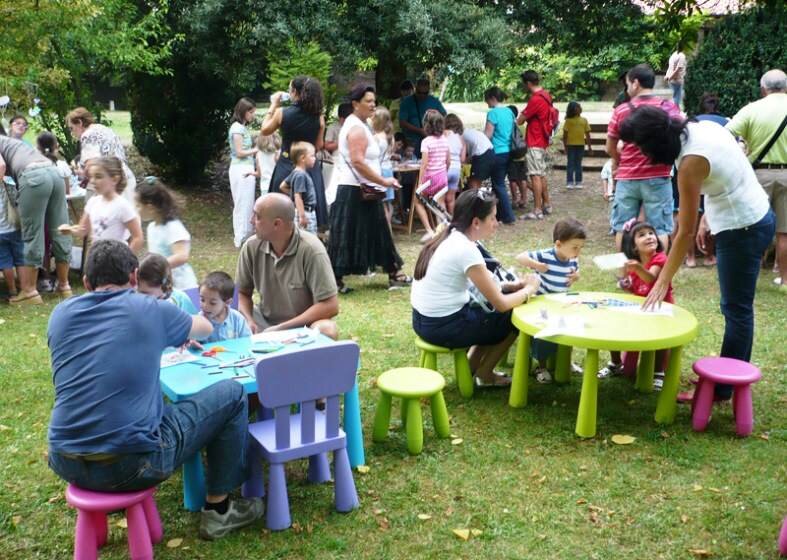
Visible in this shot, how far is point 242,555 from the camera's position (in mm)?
3488

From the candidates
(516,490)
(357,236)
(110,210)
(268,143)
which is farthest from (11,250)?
(516,490)

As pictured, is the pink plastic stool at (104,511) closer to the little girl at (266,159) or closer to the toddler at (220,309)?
the toddler at (220,309)

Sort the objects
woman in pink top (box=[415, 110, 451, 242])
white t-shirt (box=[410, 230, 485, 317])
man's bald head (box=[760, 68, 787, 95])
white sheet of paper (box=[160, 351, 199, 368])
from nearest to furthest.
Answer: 1. white sheet of paper (box=[160, 351, 199, 368])
2. white t-shirt (box=[410, 230, 485, 317])
3. man's bald head (box=[760, 68, 787, 95])
4. woman in pink top (box=[415, 110, 451, 242])

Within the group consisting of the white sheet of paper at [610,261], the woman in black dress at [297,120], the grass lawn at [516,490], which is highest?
the woman in black dress at [297,120]

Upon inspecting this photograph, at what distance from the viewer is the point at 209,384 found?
3.65 meters

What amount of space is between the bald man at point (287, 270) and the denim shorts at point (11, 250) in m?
3.90

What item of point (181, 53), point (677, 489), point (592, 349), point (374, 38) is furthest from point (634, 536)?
point (181, 53)

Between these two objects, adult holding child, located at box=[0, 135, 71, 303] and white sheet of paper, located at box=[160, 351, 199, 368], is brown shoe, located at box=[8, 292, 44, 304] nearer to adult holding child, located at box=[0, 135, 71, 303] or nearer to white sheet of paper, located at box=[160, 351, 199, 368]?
adult holding child, located at box=[0, 135, 71, 303]

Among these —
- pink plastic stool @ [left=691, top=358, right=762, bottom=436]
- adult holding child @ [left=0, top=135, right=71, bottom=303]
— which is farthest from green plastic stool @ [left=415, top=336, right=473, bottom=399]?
adult holding child @ [left=0, top=135, right=71, bottom=303]

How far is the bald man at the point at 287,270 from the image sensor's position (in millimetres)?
4430

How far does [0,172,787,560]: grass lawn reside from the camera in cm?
355

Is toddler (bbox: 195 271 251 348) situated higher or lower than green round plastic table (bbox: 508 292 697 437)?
higher

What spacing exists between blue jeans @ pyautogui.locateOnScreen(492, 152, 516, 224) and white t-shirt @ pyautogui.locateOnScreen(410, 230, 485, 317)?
20.4 ft

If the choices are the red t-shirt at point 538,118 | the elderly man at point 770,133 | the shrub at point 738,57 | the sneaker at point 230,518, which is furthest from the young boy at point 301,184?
the shrub at point 738,57
